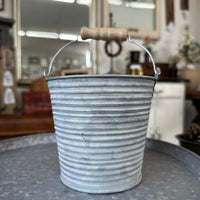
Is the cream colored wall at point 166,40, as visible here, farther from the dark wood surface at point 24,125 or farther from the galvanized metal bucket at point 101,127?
the galvanized metal bucket at point 101,127

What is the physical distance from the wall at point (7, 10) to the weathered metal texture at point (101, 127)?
1.79 m

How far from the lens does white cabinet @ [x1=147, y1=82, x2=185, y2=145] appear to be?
1924 millimetres

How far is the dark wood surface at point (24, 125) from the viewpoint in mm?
1118

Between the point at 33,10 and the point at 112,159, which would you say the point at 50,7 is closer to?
the point at 33,10

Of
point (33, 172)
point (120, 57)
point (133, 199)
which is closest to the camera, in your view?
point (133, 199)

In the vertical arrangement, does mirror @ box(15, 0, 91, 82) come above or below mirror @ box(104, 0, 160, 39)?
below

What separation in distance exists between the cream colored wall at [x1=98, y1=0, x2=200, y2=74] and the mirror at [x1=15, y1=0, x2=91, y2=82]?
0.24 m

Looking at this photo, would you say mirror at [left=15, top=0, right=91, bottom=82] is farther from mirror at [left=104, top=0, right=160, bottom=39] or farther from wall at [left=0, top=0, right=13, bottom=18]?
mirror at [left=104, top=0, right=160, bottom=39]

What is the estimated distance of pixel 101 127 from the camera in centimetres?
34

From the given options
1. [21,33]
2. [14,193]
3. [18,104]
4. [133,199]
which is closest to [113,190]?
[133,199]

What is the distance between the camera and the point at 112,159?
355 mm

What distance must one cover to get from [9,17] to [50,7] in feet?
1.29

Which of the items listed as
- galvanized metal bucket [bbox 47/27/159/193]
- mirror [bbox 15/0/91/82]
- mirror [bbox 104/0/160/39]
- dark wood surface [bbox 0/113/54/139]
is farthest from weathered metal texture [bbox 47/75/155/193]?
mirror [bbox 104/0/160/39]

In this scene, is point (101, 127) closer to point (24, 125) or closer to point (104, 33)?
point (104, 33)
